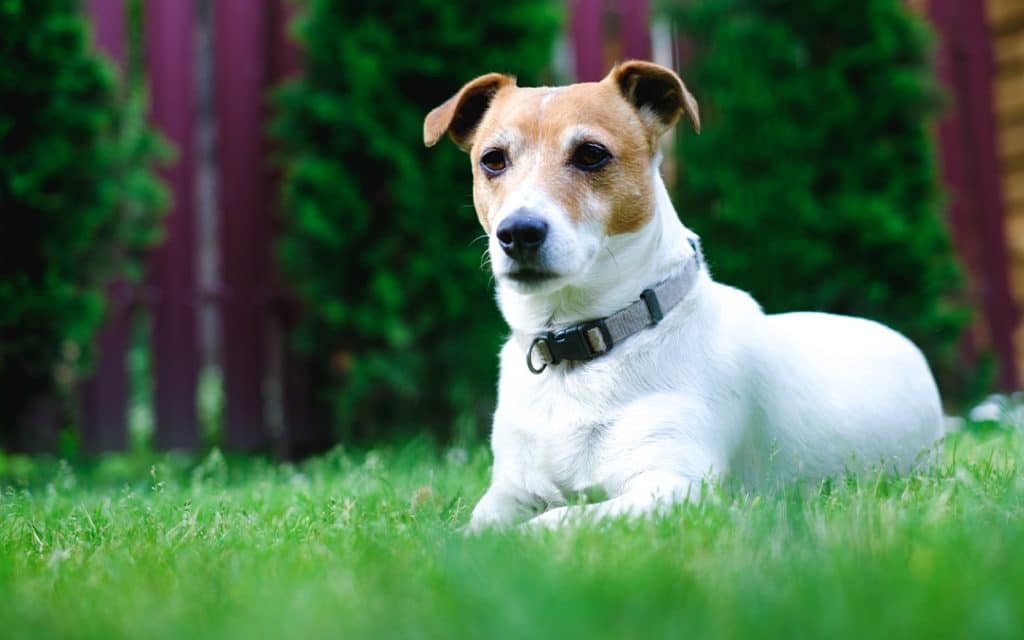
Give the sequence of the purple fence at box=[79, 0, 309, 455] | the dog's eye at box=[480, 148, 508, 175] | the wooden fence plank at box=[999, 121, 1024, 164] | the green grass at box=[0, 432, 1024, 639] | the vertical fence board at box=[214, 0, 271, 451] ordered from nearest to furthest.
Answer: the green grass at box=[0, 432, 1024, 639], the dog's eye at box=[480, 148, 508, 175], the purple fence at box=[79, 0, 309, 455], the vertical fence board at box=[214, 0, 271, 451], the wooden fence plank at box=[999, 121, 1024, 164]

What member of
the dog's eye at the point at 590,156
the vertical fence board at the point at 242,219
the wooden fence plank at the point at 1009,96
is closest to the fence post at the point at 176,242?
the vertical fence board at the point at 242,219

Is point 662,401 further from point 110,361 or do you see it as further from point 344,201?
point 110,361

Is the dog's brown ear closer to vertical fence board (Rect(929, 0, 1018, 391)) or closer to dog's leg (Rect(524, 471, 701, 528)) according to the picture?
dog's leg (Rect(524, 471, 701, 528))

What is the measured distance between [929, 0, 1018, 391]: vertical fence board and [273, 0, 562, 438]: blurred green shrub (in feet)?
14.5

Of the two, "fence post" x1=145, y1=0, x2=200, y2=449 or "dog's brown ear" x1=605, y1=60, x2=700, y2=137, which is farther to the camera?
"fence post" x1=145, y1=0, x2=200, y2=449

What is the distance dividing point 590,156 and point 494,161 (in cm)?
31

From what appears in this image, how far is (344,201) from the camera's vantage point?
5.82 metres

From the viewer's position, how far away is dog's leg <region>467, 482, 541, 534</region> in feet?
9.31

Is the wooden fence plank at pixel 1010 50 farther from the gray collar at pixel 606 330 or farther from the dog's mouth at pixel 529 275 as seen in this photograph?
the dog's mouth at pixel 529 275

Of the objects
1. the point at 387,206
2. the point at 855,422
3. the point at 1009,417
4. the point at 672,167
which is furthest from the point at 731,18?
the point at 855,422

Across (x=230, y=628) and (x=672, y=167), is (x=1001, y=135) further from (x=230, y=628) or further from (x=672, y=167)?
(x=230, y=628)

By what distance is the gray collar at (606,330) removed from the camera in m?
2.88

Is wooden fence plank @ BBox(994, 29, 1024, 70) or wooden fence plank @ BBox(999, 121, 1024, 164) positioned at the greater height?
wooden fence plank @ BBox(994, 29, 1024, 70)

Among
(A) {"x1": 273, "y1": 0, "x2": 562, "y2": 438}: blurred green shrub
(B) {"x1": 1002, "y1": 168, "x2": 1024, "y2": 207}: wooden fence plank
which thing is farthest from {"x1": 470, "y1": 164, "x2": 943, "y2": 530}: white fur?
(B) {"x1": 1002, "y1": 168, "x2": 1024, "y2": 207}: wooden fence plank
